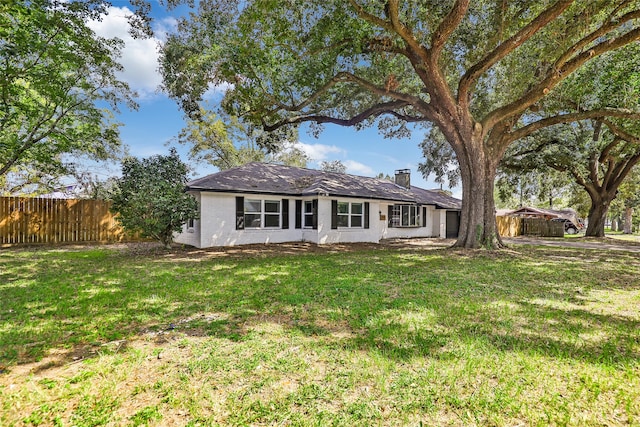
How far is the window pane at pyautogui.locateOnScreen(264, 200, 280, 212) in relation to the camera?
47.5 ft

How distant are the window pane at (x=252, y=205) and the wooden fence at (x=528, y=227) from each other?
19697mm

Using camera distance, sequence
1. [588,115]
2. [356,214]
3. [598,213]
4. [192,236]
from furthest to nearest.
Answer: [598,213] → [356,214] → [192,236] → [588,115]

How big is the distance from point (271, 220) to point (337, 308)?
10.1 meters

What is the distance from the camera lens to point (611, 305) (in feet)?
17.1

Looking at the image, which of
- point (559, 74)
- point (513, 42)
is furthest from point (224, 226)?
point (559, 74)

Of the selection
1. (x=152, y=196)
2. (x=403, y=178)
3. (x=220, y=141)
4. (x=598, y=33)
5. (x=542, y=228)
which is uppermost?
(x=220, y=141)

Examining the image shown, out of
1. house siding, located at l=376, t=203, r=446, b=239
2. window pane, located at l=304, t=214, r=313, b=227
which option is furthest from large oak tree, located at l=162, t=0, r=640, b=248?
house siding, located at l=376, t=203, r=446, b=239

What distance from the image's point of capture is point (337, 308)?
489cm

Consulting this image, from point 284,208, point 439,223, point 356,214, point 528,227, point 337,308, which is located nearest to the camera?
point 337,308

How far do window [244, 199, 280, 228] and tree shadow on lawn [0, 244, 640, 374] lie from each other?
557 centimetres

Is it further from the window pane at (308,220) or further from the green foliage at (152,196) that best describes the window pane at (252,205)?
the green foliage at (152,196)

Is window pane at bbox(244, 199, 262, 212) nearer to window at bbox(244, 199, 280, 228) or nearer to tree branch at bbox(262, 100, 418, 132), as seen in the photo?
window at bbox(244, 199, 280, 228)

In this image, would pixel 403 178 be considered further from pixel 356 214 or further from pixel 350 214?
pixel 350 214

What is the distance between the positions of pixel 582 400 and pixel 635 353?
156cm
